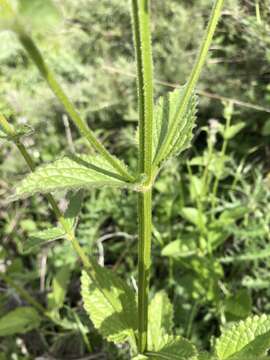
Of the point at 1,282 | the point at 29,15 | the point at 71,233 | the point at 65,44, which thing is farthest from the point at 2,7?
the point at 65,44

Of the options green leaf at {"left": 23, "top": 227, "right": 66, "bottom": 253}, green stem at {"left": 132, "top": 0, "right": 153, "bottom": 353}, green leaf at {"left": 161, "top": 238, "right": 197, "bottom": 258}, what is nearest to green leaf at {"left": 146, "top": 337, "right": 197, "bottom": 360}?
green stem at {"left": 132, "top": 0, "right": 153, "bottom": 353}

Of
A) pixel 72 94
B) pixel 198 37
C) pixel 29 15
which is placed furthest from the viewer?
pixel 72 94

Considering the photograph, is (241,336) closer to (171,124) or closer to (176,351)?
(176,351)

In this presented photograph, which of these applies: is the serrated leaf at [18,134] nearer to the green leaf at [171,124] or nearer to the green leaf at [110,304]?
the green leaf at [171,124]

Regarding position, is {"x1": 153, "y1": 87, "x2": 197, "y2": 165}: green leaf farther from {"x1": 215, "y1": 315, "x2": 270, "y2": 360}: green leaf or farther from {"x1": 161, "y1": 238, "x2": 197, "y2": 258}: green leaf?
{"x1": 161, "y1": 238, "x2": 197, "y2": 258}: green leaf

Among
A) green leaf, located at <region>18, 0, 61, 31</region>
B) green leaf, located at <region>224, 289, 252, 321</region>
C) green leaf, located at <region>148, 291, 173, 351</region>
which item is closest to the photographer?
green leaf, located at <region>18, 0, 61, 31</region>

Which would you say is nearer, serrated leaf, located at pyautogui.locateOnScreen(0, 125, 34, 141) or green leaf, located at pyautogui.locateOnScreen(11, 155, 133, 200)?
green leaf, located at pyautogui.locateOnScreen(11, 155, 133, 200)

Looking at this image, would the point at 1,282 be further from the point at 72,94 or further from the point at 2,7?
the point at 2,7
